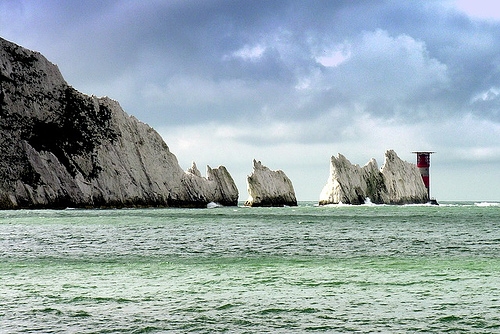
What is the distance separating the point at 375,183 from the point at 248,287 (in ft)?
388

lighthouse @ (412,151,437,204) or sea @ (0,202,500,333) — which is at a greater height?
lighthouse @ (412,151,437,204)

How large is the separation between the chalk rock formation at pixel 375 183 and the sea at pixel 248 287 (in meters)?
91.2

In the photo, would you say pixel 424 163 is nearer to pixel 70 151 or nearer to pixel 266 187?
pixel 266 187

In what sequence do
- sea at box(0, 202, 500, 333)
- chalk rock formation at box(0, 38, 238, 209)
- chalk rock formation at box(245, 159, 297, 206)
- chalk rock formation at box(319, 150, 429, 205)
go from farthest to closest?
chalk rock formation at box(319, 150, 429, 205) < chalk rock formation at box(245, 159, 297, 206) < chalk rock formation at box(0, 38, 238, 209) < sea at box(0, 202, 500, 333)

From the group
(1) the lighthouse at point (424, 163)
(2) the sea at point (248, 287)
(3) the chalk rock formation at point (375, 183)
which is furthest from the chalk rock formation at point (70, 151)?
(2) the sea at point (248, 287)

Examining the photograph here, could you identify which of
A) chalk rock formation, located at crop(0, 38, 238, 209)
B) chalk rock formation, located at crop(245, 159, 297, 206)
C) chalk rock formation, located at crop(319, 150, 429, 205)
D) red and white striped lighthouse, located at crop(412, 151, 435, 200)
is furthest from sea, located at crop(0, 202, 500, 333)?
red and white striped lighthouse, located at crop(412, 151, 435, 200)

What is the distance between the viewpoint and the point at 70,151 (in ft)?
320

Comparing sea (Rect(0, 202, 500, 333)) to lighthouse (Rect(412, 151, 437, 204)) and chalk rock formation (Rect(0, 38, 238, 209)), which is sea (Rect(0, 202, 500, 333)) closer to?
chalk rock formation (Rect(0, 38, 238, 209))

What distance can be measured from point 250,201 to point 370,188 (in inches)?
1008

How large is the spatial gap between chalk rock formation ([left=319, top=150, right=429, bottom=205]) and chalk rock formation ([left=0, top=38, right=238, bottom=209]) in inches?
1087

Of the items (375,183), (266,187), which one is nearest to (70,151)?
(266,187)

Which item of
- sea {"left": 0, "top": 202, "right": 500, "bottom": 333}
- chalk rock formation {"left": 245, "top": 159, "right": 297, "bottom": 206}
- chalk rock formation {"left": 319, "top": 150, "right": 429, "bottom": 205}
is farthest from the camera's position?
chalk rock formation {"left": 319, "top": 150, "right": 429, "bottom": 205}

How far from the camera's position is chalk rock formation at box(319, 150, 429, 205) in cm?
12438

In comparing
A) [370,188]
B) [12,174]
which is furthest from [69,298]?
[370,188]
